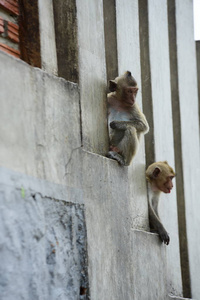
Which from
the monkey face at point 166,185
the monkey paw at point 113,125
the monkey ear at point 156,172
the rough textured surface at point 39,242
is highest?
the monkey paw at point 113,125

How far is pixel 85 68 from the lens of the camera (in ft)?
20.1

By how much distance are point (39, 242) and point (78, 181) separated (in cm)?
77

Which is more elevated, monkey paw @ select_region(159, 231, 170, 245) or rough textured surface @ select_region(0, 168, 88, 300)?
monkey paw @ select_region(159, 231, 170, 245)

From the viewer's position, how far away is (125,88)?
7719 mm

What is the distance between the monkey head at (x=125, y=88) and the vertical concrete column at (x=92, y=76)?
37.1 inches

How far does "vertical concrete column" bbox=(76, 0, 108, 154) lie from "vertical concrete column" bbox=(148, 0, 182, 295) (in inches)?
110

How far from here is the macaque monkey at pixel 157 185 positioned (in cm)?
870

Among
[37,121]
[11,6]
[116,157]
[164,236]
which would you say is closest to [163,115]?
[164,236]

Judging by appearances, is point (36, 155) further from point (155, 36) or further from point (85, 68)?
point (155, 36)

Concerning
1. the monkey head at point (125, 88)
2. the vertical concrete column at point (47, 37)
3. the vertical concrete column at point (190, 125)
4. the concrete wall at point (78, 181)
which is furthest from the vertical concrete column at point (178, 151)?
the vertical concrete column at point (47, 37)

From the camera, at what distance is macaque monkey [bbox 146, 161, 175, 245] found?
8.70 metres

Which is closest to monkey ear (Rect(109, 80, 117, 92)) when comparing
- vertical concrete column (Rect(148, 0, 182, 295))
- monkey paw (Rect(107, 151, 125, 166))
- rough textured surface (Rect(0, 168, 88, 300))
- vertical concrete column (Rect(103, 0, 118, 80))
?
vertical concrete column (Rect(103, 0, 118, 80))

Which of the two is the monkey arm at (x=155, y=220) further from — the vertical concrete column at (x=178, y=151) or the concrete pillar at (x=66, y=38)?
the concrete pillar at (x=66, y=38)

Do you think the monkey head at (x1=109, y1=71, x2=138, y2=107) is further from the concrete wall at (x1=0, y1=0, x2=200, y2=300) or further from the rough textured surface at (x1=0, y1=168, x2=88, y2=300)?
the rough textured surface at (x1=0, y1=168, x2=88, y2=300)
